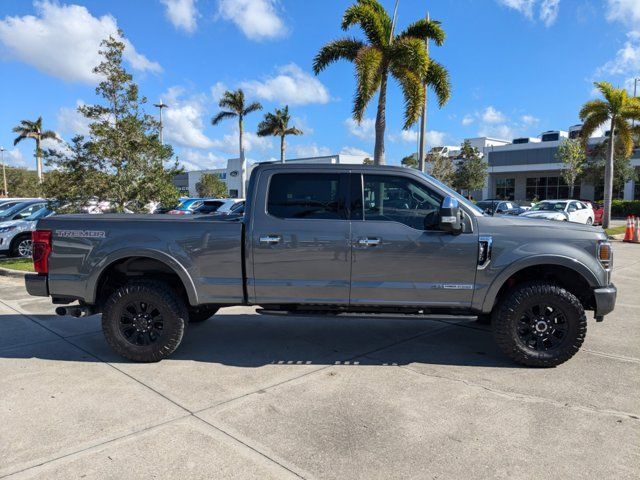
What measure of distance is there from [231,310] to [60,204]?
6602 mm

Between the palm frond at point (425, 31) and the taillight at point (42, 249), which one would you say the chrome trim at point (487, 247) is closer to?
the taillight at point (42, 249)

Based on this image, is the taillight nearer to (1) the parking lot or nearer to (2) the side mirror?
(1) the parking lot

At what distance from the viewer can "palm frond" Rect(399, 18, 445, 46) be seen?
16.0 m

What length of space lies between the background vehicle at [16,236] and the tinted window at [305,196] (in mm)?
9240

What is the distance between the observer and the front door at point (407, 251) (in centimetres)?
459

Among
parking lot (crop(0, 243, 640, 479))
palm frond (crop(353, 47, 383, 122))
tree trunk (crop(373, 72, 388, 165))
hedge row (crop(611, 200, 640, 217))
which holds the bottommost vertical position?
parking lot (crop(0, 243, 640, 479))

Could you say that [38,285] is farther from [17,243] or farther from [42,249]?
→ [17,243]

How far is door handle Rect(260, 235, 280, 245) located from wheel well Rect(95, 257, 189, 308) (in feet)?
3.47

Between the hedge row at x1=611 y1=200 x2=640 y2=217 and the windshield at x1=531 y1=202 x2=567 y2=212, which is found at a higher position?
the hedge row at x1=611 y1=200 x2=640 y2=217

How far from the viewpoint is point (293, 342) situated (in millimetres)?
5613

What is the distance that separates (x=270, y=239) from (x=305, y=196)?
58cm

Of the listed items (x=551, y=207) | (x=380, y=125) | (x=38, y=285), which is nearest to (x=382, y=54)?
(x=380, y=125)

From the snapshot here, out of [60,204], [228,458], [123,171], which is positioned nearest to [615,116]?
[123,171]

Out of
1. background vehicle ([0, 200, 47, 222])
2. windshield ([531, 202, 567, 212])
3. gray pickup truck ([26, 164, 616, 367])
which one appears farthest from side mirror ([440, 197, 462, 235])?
windshield ([531, 202, 567, 212])
